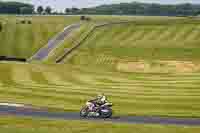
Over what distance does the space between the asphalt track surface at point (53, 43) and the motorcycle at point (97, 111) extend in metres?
64.7

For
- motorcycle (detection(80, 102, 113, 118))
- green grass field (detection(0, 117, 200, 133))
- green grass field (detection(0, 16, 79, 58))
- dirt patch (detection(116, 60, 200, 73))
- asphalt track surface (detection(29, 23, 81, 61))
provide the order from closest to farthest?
green grass field (detection(0, 117, 200, 133)) < motorcycle (detection(80, 102, 113, 118)) < dirt patch (detection(116, 60, 200, 73)) < asphalt track surface (detection(29, 23, 81, 61)) < green grass field (detection(0, 16, 79, 58))

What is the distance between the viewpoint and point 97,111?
146ft

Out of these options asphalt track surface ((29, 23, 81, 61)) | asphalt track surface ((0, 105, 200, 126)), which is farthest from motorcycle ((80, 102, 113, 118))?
asphalt track surface ((29, 23, 81, 61))

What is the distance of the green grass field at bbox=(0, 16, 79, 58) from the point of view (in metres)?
122

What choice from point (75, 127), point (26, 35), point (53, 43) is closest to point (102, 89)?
point (75, 127)

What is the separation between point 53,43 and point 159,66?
118ft

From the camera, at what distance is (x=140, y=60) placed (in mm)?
99188

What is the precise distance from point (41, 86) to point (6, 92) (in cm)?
604

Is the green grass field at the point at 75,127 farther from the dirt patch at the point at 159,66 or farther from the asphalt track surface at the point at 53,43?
the asphalt track surface at the point at 53,43

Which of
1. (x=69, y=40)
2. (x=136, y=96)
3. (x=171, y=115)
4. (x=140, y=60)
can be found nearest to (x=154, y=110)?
(x=171, y=115)

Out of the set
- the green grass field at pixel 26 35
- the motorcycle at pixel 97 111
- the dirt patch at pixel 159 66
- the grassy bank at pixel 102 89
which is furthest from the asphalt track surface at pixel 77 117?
the green grass field at pixel 26 35

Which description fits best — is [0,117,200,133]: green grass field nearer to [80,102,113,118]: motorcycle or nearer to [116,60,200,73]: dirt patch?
[80,102,113,118]: motorcycle

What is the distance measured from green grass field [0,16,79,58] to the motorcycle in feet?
240

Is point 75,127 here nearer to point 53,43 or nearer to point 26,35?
point 53,43
